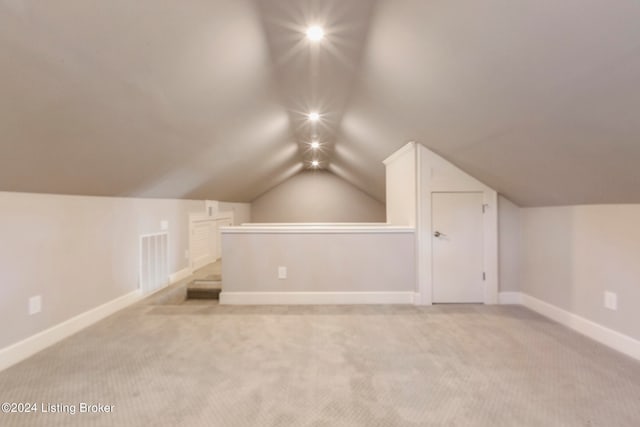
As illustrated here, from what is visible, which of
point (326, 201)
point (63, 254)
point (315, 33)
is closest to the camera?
point (315, 33)

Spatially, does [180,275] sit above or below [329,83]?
below

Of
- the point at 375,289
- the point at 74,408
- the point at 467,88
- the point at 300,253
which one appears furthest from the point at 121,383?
the point at 467,88

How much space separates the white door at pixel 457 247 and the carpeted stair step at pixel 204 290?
8.64ft

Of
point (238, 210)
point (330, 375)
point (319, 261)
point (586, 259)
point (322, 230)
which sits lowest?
point (330, 375)

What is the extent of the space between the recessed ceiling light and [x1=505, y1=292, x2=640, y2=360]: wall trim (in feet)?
10.4

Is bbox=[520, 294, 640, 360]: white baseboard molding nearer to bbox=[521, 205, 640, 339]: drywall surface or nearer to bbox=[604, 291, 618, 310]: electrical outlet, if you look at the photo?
bbox=[521, 205, 640, 339]: drywall surface

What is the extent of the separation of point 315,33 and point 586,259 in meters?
2.87

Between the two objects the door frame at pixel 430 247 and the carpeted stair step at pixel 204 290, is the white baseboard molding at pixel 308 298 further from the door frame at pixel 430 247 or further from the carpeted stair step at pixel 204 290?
the carpeted stair step at pixel 204 290

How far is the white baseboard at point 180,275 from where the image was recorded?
14.1ft

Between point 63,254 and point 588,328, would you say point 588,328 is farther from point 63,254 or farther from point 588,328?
point 63,254

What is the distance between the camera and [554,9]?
49.8 inches

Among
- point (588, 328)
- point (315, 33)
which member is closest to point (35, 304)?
point (315, 33)

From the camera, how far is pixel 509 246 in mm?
3338

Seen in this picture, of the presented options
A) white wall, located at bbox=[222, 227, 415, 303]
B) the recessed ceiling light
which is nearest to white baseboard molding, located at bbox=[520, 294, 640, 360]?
white wall, located at bbox=[222, 227, 415, 303]
